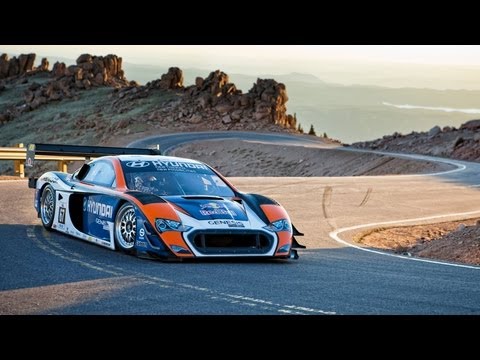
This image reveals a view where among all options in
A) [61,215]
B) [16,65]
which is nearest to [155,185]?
[61,215]

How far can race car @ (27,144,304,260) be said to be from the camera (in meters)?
12.6

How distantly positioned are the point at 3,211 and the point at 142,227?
20.1 feet

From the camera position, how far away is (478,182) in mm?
37156

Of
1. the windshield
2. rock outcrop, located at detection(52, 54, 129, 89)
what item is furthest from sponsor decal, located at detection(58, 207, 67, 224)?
rock outcrop, located at detection(52, 54, 129, 89)

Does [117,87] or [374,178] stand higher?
[117,87]

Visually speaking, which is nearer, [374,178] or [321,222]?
[321,222]

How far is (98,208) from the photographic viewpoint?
45.3 ft

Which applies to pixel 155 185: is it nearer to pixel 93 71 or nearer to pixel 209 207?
pixel 209 207

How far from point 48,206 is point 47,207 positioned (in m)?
0.03

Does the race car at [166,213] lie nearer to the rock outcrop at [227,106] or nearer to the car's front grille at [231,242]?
the car's front grille at [231,242]

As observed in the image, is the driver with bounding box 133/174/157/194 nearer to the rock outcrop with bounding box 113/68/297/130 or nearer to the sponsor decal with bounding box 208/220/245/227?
the sponsor decal with bounding box 208/220/245/227
